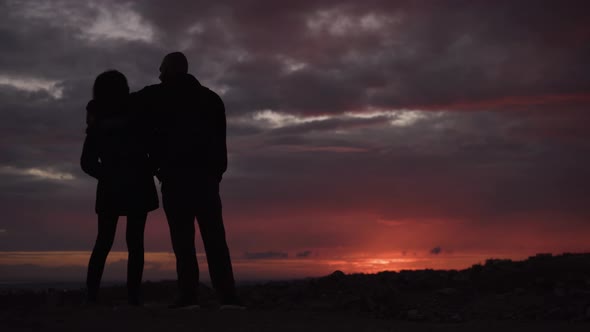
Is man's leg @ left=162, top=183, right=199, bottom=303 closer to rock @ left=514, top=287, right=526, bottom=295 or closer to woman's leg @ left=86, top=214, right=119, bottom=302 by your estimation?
woman's leg @ left=86, top=214, right=119, bottom=302

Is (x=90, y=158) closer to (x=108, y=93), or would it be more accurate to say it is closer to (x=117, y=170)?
(x=117, y=170)

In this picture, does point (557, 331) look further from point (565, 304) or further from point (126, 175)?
point (126, 175)

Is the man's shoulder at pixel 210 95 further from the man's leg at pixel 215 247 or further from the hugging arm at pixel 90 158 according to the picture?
the hugging arm at pixel 90 158

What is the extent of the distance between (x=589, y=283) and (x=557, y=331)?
323cm

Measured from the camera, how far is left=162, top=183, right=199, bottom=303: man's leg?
25.1 feet

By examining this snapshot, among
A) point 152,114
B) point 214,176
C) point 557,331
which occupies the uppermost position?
point 152,114

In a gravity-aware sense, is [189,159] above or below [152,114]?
below

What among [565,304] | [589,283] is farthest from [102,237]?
[589,283]

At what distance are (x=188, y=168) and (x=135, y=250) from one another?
1.21 meters

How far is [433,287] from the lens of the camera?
1010 centimetres

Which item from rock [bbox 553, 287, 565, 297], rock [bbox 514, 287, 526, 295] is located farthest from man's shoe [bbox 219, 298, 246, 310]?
rock [bbox 553, 287, 565, 297]

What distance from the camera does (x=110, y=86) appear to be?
25.4ft

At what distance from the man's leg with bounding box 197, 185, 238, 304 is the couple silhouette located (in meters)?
0.01

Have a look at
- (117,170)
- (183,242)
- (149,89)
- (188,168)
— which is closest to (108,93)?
(149,89)
